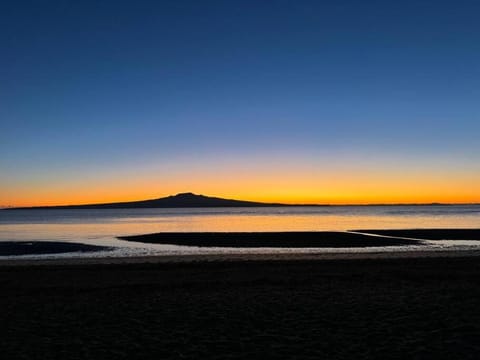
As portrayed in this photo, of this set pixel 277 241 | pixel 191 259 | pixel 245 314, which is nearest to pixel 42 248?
pixel 191 259

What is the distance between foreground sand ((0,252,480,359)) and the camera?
34.7ft

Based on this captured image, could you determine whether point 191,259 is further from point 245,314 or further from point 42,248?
point 245,314

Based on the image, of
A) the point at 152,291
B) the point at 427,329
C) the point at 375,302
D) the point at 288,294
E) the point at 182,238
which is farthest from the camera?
the point at 182,238

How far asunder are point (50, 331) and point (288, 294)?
7.92m

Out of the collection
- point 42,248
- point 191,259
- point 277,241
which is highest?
point 42,248

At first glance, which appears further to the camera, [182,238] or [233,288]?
[182,238]

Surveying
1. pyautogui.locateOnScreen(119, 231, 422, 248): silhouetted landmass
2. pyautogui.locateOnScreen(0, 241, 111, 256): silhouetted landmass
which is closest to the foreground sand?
pyautogui.locateOnScreen(0, 241, 111, 256): silhouetted landmass

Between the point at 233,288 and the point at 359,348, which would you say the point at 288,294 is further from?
the point at 359,348

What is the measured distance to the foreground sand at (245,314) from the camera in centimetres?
1059

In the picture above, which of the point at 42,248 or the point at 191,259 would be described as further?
the point at 42,248

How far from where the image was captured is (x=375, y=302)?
15.3 m

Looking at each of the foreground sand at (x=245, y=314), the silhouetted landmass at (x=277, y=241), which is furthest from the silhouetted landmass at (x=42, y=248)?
the foreground sand at (x=245, y=314)

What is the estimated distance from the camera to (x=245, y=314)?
14000 millimetres

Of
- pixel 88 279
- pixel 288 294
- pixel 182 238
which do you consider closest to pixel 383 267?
pixel 288 294
